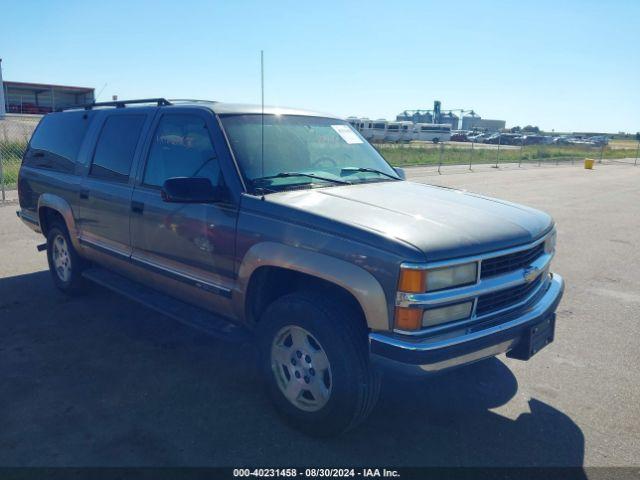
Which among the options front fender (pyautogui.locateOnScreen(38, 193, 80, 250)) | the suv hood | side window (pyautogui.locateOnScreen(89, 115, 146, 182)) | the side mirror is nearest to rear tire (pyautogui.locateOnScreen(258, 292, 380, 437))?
the suv hood

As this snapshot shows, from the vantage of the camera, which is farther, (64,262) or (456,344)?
(64,262)

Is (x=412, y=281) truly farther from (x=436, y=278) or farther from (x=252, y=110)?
(x=252, y=110)

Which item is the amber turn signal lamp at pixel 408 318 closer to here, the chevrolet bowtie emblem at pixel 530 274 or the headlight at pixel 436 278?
the headlight at pixel 436 278

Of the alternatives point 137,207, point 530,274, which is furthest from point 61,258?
point 530,274

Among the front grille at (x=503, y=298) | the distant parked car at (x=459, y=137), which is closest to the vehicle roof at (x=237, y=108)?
the front grille at (x=503, y=298)

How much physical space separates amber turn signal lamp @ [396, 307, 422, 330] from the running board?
1.24 metres

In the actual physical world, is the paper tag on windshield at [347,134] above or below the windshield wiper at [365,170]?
above

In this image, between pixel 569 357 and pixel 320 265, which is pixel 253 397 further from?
pixel 569 357

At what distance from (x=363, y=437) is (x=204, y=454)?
3.06 ft

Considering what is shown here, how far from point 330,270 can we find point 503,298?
106 centimetres

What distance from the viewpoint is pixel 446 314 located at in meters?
2.93

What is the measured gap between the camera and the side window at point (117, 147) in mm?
4586

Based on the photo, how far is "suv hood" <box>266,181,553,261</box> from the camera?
2.95m

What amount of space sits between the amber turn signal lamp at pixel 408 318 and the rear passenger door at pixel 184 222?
1.28 meters
